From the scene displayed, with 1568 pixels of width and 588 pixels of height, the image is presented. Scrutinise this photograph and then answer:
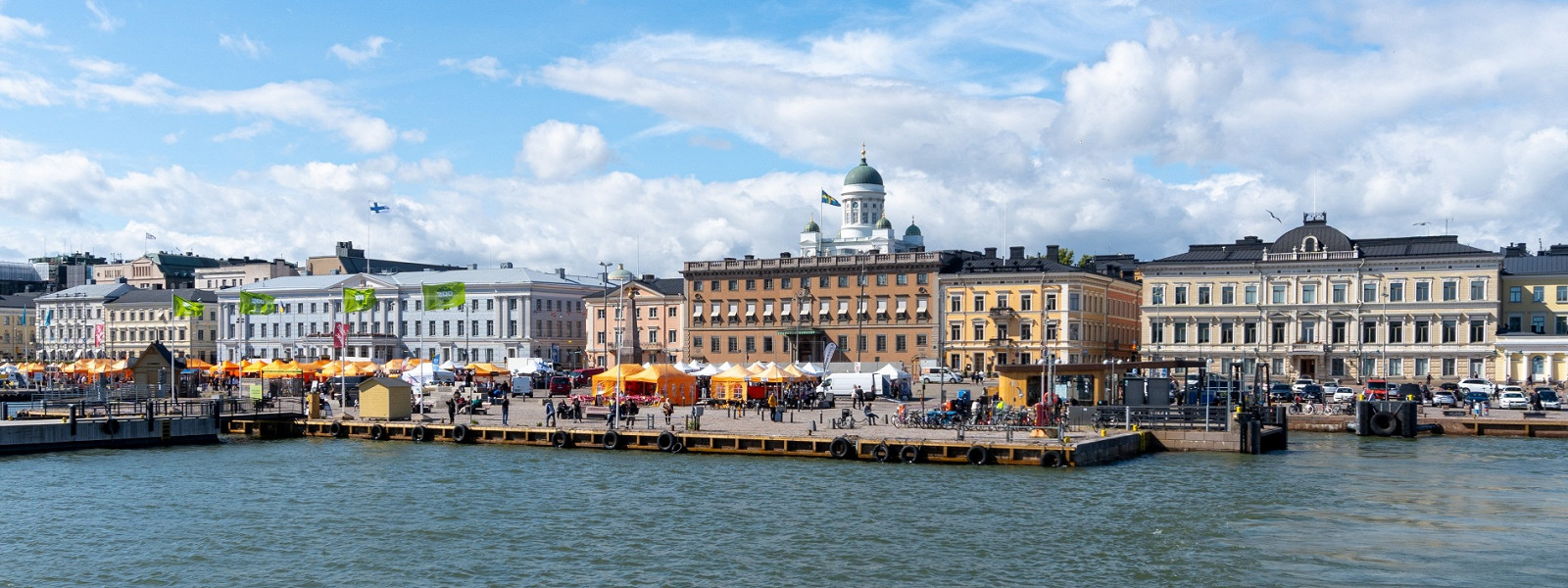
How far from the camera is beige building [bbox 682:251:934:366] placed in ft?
363

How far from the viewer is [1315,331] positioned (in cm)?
9456

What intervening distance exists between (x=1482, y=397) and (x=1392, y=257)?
24.9 metres

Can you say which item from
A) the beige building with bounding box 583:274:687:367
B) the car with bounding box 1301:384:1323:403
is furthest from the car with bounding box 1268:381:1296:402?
the beige building with bounding box 583:274:687:367

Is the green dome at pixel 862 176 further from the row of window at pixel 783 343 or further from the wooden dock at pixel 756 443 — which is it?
the wooden dock at pixel 756 443

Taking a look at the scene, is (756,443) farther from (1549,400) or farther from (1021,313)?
(1021,313)

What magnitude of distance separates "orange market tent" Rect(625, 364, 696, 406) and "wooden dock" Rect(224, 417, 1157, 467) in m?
13.8

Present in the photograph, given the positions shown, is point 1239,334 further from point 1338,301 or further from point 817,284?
point 817,284

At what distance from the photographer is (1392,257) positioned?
91.9 meters

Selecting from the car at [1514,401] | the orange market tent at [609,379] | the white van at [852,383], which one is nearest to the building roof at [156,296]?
the orange market tent at [609,379]

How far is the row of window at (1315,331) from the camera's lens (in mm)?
91125

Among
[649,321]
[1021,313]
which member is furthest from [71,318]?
[1021,313]

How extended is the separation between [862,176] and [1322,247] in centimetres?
7062

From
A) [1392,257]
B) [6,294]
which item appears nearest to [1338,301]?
[1392,257]

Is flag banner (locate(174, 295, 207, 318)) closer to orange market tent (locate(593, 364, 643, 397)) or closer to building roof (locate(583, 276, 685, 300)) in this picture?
orange market tent (locate(593, 364, 643, 397))
